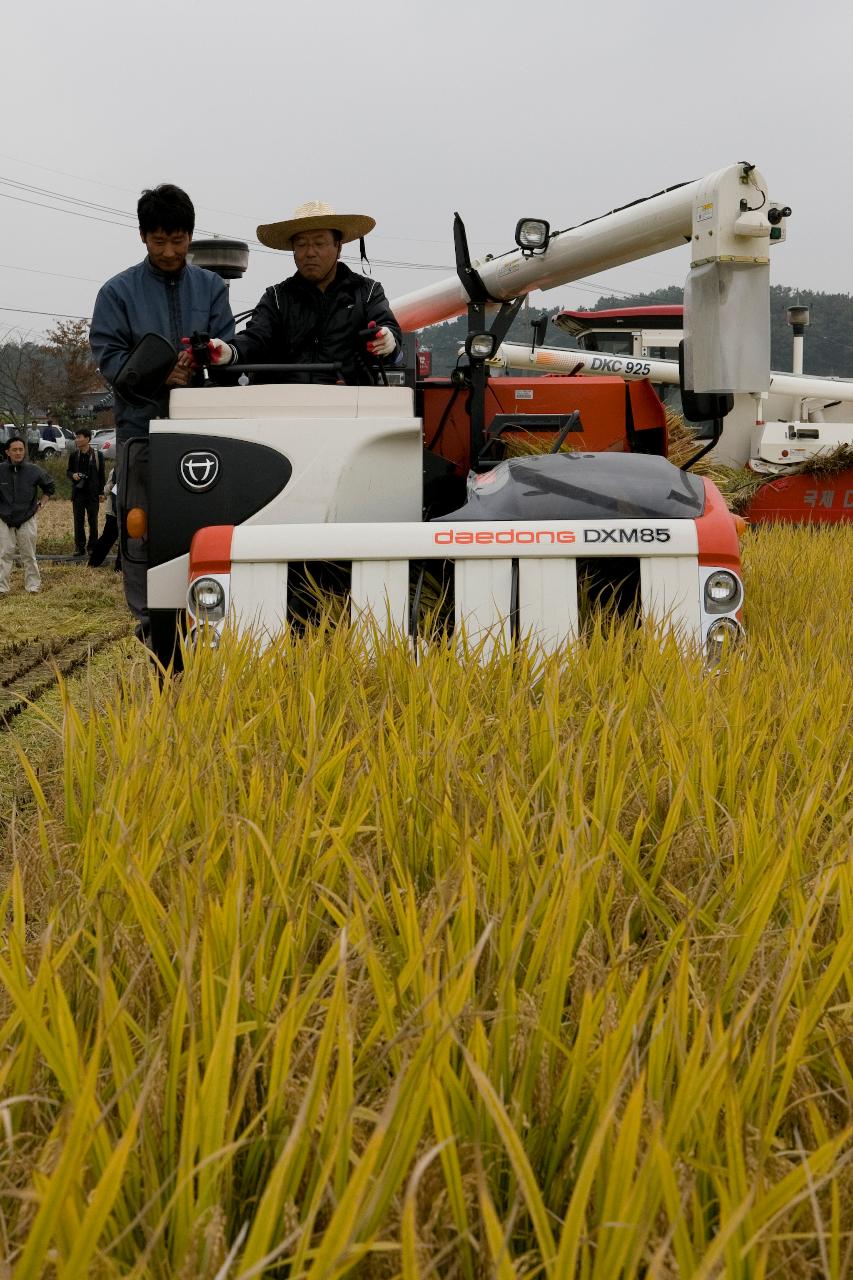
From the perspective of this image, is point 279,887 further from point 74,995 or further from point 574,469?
point 574,469

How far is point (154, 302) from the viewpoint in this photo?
4723 millimetres

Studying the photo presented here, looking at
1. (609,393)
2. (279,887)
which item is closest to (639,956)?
(279,887)

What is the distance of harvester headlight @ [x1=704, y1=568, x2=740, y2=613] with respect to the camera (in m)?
3.57

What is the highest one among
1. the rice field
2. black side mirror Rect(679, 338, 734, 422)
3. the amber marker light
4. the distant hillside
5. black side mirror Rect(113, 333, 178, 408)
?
the distant hillside

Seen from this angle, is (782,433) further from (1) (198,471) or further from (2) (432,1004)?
(2) (432,1004)

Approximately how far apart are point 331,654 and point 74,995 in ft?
5.26

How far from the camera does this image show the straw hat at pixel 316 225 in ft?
15.4

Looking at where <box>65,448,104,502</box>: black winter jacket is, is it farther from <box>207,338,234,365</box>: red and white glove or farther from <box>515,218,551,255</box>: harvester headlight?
<box>207,338,234,365</box>: red and white glove

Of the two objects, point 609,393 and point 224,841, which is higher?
point 609,393

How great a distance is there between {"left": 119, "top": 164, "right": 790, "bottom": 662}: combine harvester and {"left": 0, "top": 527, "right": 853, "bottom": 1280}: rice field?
3.20 ft

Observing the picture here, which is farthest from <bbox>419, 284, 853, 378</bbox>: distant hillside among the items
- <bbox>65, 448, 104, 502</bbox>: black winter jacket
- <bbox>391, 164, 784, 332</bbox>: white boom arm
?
<bbox>391, 164, 784, 332</bbox>: white boom arm

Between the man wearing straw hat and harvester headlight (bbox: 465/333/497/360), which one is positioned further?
harvester headlight (bbox: 465/333/497/360)

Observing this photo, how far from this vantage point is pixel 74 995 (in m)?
1.33

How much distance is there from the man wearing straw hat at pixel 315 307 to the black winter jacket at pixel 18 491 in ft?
23.8
